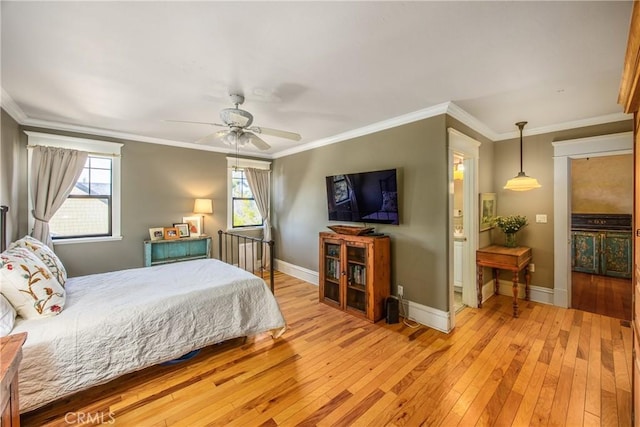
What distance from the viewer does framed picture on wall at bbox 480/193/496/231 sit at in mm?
3664

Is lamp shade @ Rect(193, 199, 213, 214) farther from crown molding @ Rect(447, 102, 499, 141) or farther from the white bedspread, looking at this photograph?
crown molding @ Rect(447, 102, 499, 141)

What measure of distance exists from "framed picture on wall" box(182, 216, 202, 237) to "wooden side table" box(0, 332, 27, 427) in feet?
10.9

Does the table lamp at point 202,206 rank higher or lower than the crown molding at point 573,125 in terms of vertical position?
lower

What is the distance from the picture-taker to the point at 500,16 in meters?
1.51

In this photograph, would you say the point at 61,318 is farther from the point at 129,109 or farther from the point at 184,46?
the point at 129,109

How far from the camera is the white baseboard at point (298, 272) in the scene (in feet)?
14.8

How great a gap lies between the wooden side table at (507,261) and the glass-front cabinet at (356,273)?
132 cm

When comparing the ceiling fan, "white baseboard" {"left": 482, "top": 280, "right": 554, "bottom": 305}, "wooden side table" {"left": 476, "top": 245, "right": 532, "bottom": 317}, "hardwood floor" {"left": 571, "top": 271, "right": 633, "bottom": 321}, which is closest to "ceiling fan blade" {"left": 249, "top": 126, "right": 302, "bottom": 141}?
the ceiling fan

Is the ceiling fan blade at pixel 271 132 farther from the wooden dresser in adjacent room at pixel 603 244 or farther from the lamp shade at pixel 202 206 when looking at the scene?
the wooden dresser in adjacent room at pixel 603 244

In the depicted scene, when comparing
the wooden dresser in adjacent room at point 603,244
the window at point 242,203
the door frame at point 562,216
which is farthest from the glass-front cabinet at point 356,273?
the wooden dresser in adjacent room at point 603,244

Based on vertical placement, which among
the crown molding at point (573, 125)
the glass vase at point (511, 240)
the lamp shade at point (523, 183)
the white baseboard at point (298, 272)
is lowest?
Answer: the white baseboard at point (298, 272)

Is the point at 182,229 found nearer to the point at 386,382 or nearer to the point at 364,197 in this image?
the point at 364,197

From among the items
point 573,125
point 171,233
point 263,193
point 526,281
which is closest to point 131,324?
point 171,233

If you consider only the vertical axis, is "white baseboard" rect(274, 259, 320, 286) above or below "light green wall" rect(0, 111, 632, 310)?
below
